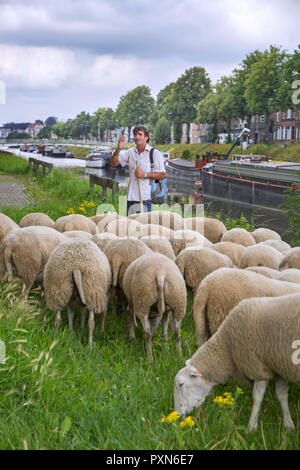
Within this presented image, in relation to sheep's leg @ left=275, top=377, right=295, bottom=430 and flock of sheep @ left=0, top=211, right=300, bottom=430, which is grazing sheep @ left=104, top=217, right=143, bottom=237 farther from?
sheep's leg @ left=275, top=377, right=295, bottom=430

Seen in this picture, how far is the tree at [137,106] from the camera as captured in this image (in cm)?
9781

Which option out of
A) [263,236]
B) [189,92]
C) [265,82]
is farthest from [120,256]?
→ [189,92]

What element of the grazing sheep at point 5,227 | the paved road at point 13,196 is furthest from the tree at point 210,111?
the grazing sheep at point 5,227

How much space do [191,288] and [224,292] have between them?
1.26 m

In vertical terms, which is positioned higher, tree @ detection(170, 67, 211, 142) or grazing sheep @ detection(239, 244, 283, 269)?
tree @ detection(170, 67, 211, 142)

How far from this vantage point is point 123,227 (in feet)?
24.0

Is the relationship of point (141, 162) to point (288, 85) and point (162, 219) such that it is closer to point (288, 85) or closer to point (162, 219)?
point (162, 219)

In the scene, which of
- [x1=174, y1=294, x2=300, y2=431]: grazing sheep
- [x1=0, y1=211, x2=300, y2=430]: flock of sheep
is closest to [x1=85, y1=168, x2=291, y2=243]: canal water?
[x1=0, y1=211, x2=300, y2=430]: flock of sheep

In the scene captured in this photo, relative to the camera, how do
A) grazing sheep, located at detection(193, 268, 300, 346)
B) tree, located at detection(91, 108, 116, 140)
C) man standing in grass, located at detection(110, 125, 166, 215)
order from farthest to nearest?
tree, located at detection(91, 108, 116, 140), man standing in grass, located at detection(110, 125, 166, 215), grazing sheep, located at detection(193, 268, 300, 346)

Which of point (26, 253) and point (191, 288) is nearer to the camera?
point (191, 288)

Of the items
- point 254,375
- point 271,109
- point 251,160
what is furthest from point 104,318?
point 271,109

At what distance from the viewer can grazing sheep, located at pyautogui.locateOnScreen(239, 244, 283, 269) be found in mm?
5883
